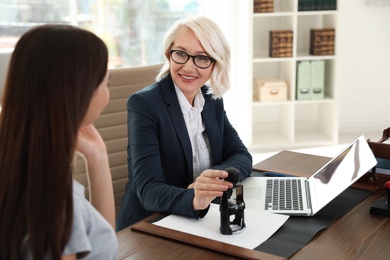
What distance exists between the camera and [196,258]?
129cm

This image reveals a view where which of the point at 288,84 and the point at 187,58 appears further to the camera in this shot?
the point at 288,84

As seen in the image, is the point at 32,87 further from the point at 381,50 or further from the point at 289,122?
the point at 381,50

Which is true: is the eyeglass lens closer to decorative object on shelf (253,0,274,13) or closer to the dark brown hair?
the dark brown hair

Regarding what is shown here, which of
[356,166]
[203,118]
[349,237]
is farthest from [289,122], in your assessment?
[349,237]

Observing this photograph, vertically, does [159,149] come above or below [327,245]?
above

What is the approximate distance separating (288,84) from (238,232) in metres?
3.58

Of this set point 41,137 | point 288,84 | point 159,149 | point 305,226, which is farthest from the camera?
point 288,84

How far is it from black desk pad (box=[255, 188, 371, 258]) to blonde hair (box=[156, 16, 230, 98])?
26.1 inches

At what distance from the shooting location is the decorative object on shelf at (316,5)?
4.64 metres

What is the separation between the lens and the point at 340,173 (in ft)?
5.49

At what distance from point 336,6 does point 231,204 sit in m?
3.63

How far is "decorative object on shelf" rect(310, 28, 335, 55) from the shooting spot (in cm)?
471

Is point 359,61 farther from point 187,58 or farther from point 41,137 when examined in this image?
point 41,137

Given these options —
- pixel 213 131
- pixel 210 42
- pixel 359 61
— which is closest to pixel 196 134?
pixel 213 131
